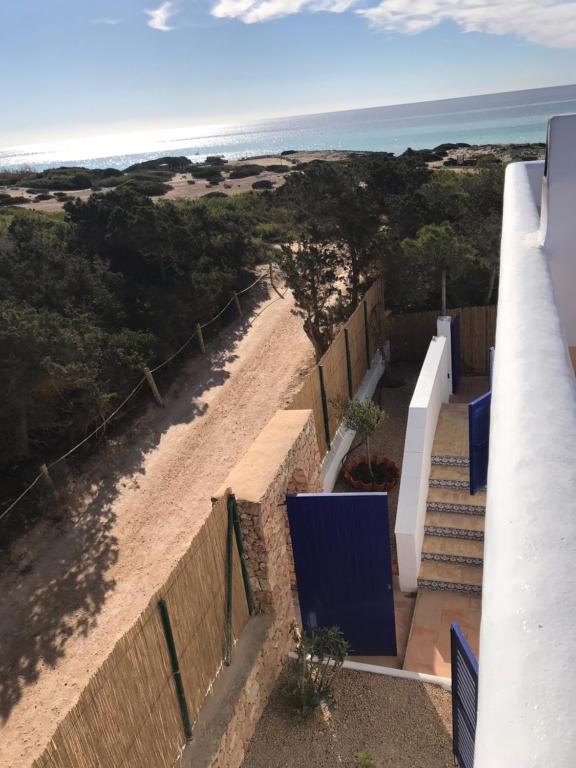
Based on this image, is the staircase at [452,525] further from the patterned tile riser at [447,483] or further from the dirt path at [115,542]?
the dirt path at [115,542]

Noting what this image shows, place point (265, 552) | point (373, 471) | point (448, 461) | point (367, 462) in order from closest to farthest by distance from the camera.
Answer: point (265, 552)
point (448, 461)
point (367, 462)
point (373, 471)

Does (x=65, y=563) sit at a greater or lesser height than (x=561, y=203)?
lesser

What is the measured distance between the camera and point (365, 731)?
239 inches

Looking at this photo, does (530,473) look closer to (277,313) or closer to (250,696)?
(250,696)

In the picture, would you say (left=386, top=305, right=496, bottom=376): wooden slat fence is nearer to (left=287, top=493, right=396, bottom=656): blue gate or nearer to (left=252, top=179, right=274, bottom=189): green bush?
(left=287, top=493, right=396, bottom=656): blue gate

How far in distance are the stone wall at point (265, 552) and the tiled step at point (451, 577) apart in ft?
7.53

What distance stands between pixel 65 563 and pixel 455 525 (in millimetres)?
7009

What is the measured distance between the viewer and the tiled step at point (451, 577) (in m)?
8.27

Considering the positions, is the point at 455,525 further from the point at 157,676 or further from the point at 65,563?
the point at 65,563

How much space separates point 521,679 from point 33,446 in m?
13.7

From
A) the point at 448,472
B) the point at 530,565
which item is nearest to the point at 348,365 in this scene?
the point at 448,472

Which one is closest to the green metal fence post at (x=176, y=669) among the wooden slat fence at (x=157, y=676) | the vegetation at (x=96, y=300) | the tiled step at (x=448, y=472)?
the wooden slat fence at (x=157, y=676)

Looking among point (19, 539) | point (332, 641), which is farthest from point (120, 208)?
point (332, 641)

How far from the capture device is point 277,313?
847 inches
